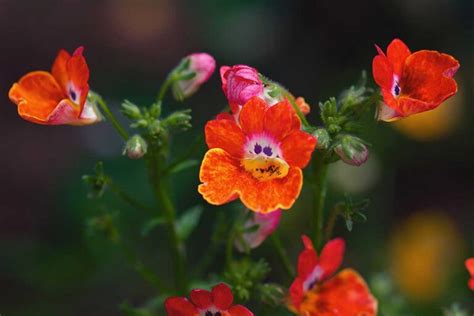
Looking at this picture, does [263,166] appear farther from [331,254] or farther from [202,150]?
[202,150]

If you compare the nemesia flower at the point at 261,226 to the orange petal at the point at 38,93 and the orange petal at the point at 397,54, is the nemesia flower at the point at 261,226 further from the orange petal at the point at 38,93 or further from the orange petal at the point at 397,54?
the orange petal at the point at 38,93

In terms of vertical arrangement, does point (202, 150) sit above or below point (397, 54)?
below

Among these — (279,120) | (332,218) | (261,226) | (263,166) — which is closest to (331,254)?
(332,218)

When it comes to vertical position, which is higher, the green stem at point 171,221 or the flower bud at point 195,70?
the flower bud at point 195,70

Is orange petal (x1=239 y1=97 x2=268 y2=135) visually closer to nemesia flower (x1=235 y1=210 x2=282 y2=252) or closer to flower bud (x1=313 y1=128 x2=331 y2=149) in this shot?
flower bud (x1=313 y1=128 x2=331 y2=149)

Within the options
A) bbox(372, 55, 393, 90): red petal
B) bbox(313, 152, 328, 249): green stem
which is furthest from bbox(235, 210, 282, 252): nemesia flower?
bbox(372, 55, 393, 90): red petal

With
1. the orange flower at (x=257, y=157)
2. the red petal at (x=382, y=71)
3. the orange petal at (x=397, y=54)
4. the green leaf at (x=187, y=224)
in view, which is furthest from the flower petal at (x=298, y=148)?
the green leaf at (x=187, y=224)

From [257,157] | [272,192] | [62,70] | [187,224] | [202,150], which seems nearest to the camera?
[272,192]
